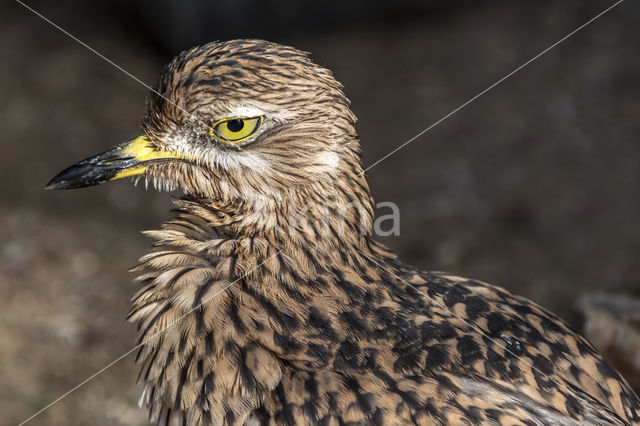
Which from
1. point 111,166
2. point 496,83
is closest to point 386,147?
point 496,83

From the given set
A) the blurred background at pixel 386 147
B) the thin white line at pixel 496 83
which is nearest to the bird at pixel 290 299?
the blurred background at pixel 386 147

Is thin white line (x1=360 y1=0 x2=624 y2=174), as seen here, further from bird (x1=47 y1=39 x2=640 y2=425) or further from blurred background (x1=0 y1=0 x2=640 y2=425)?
bird (x1=47 y1=39 x2=640 y2=425)

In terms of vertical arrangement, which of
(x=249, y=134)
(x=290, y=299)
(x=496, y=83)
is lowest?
(x=290, y=299)

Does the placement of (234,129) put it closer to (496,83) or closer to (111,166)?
(111,166)


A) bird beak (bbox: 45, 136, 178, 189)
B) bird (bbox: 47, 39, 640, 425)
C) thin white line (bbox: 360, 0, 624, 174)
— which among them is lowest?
bird (bbox: 47, 39, 640, 425)

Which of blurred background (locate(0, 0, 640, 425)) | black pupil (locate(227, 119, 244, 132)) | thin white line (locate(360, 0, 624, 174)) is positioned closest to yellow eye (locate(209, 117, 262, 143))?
black pupil (locate(227, 119, 244, 132))

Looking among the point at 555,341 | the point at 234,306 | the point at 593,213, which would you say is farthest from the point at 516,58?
the point at 234,306

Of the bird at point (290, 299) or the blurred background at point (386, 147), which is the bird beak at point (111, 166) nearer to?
the bird at point (290, 299)
